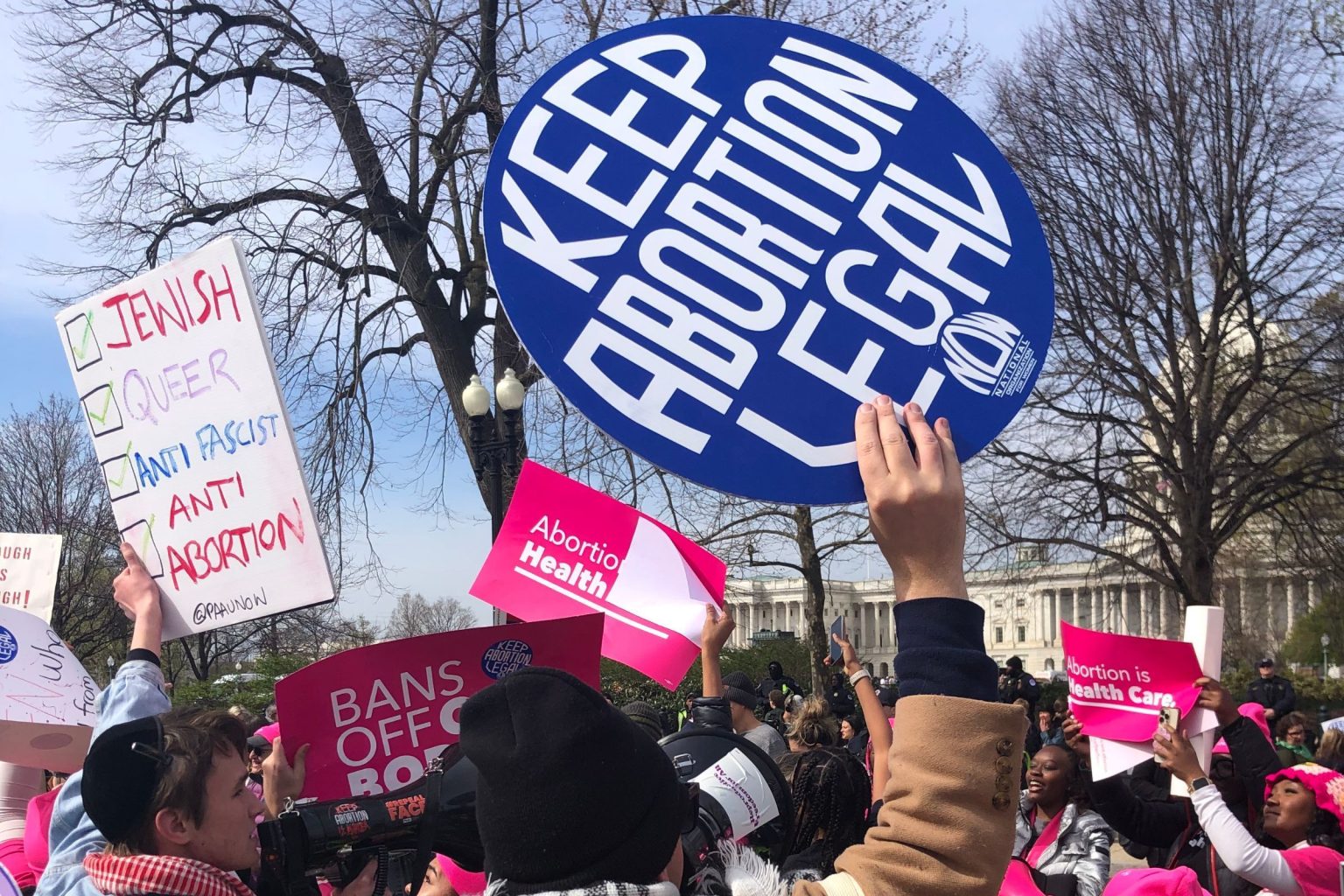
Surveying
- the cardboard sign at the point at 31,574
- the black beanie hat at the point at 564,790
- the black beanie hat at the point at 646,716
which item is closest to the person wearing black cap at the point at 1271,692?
the black beanie hat at the point at 646,716

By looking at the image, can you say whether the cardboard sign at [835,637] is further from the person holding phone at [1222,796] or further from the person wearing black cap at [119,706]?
the person wearing black cap at [119,706]

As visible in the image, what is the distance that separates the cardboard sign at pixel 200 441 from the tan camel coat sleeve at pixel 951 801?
2.20 meters

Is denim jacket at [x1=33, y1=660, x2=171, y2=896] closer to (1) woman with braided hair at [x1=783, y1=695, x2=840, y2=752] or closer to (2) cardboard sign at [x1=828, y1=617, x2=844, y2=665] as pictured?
(1) woman with braided hair at [x1=783, y1=695, x2=840, y2=752]

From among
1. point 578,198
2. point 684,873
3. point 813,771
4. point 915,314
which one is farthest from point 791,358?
point 813,771

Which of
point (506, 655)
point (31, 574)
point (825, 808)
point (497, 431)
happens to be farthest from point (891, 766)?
point (497, 431)

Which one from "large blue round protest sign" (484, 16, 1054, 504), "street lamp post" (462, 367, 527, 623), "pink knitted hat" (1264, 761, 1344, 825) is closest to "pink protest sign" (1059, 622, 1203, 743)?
"pink knitted hat" (1264, 761, 1344, 825)

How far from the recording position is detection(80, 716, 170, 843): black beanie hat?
2.38 meters

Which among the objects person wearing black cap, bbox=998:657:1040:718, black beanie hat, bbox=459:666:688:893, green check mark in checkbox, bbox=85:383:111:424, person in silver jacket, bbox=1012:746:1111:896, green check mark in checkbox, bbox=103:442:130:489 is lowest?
person wearing black cap, bbox=998:657:1040:718

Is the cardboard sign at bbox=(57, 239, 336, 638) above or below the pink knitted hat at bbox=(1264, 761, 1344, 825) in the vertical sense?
above

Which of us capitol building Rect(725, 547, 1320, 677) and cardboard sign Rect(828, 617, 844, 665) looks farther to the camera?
us capitol building Rect(725, 547, 1320, 677)

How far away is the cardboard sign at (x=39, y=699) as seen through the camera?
12.8ft

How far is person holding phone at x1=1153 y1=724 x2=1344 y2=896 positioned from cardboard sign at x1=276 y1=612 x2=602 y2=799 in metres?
2.41

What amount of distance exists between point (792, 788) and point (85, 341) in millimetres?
2617

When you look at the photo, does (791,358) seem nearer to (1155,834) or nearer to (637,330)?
(637,330)
